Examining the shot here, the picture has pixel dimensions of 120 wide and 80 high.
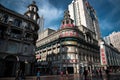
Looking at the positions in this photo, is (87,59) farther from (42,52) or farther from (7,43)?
(7,43)

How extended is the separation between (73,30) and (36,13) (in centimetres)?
1553

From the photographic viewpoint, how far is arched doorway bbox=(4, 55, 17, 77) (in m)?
21.6

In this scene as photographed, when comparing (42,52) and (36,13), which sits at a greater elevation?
(36,13)

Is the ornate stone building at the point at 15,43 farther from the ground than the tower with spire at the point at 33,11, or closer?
closer

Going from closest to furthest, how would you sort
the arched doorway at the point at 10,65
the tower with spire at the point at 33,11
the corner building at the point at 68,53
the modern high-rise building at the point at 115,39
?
1. the arched doorway at the point at 10,65
2. the tower with spire at the point at 33,11
3. the corner building at the point at 68,53
4. the modern high-rise building at the point at 115,39

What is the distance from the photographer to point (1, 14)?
74.9 feet

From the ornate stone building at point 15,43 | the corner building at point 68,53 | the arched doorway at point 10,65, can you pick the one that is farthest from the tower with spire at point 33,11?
the arched doorway at point 10,65

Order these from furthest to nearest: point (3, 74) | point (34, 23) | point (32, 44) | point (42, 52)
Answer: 1. point (42, 52)
2. point (34, 23)
3. point (32, 44)
4. point (3, 74)

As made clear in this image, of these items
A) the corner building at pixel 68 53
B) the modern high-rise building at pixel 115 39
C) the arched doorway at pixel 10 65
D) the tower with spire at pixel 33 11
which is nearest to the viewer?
the arched doorway at pixel 10 65

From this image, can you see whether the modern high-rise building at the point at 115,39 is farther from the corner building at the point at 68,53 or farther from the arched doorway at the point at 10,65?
the arched doorway at the point at 10,65

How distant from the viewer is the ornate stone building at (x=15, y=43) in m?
21.7

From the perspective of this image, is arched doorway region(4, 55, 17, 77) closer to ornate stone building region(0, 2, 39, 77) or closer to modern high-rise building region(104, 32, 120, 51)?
ornate stone building region(0, 2, 39, 77)

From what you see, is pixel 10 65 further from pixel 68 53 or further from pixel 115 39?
pixel 115 39

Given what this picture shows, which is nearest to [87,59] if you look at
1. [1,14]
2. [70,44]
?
[70,44]
